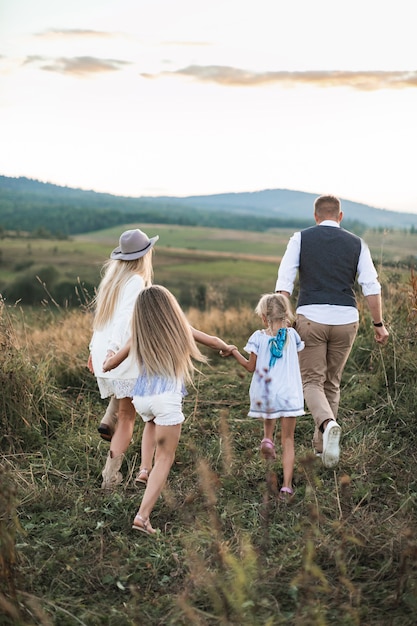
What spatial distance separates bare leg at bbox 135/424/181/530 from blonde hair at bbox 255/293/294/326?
43.1 inches

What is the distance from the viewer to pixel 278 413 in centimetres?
542

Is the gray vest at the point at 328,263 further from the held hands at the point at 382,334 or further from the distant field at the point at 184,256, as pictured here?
the distant field at the point at 184,256

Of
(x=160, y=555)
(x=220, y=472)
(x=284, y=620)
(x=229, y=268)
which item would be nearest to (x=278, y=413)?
(x=220, y=472)

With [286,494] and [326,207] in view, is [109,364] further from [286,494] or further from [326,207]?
[326,207]

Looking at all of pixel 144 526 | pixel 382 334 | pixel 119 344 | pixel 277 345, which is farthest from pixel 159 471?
pixel 382 334

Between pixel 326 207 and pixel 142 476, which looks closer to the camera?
pixel 142 476

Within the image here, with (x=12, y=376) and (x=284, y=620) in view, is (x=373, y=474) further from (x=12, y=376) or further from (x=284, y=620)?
(x=12, y=376)

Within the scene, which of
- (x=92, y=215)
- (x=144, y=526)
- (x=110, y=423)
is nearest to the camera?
(x=144, y=526)

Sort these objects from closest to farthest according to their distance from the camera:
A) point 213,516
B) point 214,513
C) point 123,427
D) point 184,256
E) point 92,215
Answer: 1. point 213,516
2. point 214,513
3. point 123,427
4. point 184,256
5. point 92,215

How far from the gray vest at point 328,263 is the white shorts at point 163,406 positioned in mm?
1681

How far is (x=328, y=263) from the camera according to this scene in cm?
600

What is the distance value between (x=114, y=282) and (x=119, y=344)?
532 mm

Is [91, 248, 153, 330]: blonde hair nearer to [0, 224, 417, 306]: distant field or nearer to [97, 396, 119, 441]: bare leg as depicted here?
[97, 396, 119, 441]: bare leg

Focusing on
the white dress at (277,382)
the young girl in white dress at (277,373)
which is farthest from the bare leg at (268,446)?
the white dress at (277,382)
